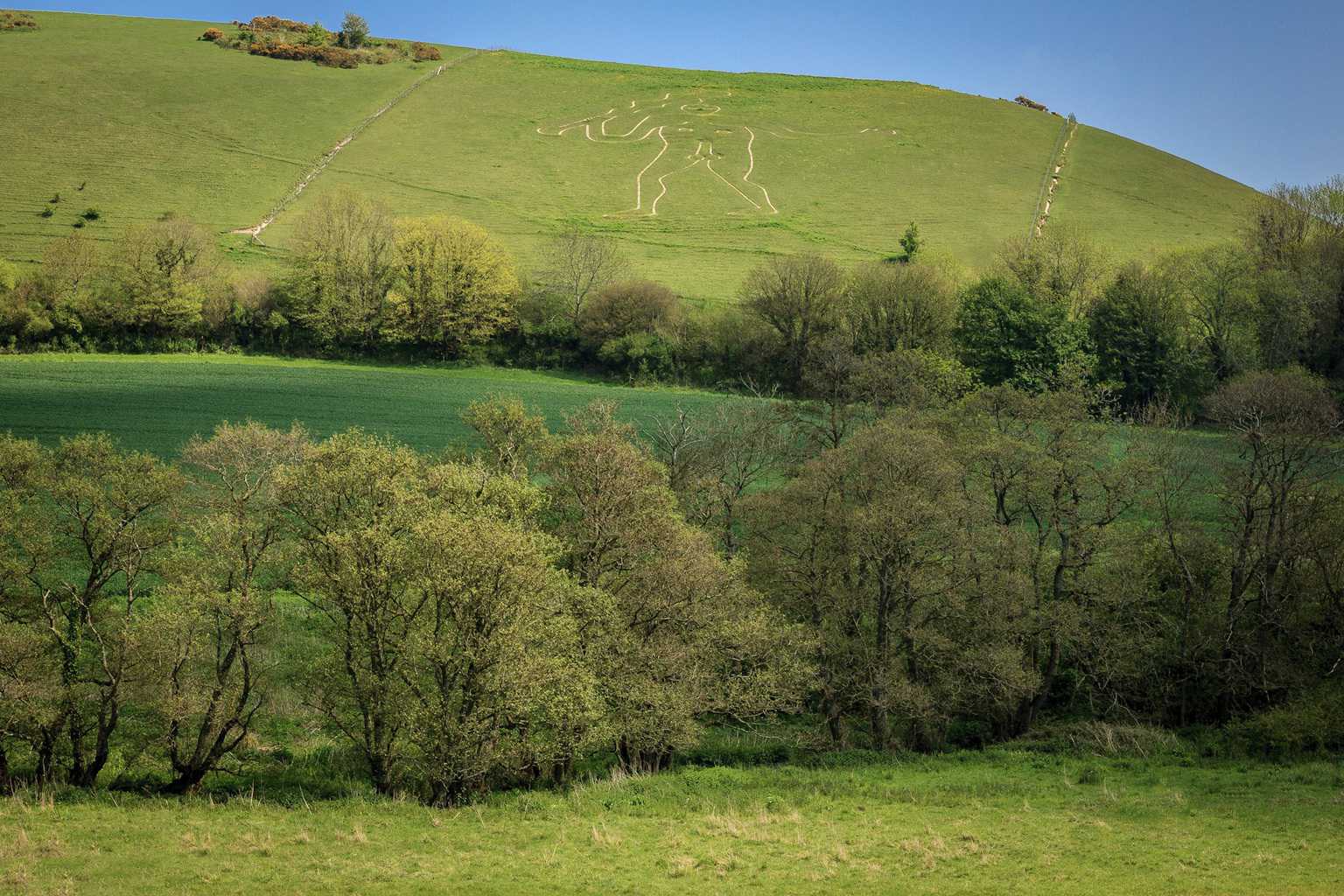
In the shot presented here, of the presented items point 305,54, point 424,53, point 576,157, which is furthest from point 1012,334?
point 305,54

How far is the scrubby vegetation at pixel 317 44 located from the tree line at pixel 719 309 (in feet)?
261

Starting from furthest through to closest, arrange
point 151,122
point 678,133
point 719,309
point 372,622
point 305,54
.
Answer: point 305,54
point 678,133
point 151,122
point 719,309
point 372,622

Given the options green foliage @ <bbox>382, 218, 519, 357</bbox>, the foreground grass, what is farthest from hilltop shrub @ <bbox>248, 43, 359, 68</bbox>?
the foreground grass

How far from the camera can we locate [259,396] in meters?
76.6

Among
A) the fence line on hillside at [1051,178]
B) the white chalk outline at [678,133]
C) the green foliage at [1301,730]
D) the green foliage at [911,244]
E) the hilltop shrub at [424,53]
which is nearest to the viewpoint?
the green foliage at [1301,730]

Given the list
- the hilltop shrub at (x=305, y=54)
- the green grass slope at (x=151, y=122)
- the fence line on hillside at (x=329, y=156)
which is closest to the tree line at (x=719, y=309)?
the green grass slope at (x=151, y=122)

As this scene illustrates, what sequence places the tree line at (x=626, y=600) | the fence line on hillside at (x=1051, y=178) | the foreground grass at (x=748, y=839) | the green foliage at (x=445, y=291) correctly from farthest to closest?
the fence line on hillside at (x=1051, y=178)
the green foliage at (x=445, y=291)
the tree line at (x=626, y=600)
the foreground grass at (x=748, y=839)

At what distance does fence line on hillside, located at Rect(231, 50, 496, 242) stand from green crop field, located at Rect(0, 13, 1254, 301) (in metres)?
1.20

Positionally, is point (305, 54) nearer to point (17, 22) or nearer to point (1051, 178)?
point (17, 22)

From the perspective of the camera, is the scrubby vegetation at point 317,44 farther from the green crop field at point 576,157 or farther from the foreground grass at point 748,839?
the foreground grass at point 748,839

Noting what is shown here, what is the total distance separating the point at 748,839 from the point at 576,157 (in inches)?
5067

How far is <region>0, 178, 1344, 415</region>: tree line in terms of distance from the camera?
3182 inches

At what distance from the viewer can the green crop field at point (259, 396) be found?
65750mm

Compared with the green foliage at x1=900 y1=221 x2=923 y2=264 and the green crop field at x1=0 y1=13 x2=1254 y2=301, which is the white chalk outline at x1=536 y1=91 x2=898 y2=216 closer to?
the green crop field at x1=0 y1=13 x2=1254 y2=301
